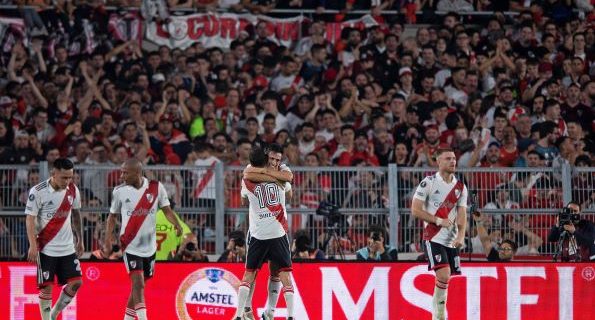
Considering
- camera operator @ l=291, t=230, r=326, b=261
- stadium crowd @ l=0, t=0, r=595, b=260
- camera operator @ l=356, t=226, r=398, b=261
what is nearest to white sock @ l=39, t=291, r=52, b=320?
camera operator @ l=291, t=230, r=326, b=261

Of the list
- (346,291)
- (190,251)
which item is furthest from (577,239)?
(190,251)

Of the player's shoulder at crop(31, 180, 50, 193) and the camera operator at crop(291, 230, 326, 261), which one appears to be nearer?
the player's shoulder at crop(31, 180, 50, 193)

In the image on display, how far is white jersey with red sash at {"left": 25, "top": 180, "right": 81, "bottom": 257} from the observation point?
1639cm

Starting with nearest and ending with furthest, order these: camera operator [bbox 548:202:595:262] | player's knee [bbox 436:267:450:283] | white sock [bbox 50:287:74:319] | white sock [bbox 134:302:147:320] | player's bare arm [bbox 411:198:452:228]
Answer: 1. white sock [bbox 134:302:147:320]
2. player's bare arm [bbox 411:198:452:228]
3. player's knee [bbox 436:267:450:283]
4. white sock [bbox 50:287:74:319]
5. camera operator [bbox 548:202:595:262]

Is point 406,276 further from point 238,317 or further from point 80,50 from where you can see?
point 80,50

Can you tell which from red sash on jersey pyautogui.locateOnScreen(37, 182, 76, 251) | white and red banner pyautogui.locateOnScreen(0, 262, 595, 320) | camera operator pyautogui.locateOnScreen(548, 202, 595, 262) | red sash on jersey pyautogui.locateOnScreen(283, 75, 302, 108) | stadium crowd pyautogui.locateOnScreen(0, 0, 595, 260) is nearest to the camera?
red sash on jersey pyautogui.locateOnScreen(37, 182, 76, 251)

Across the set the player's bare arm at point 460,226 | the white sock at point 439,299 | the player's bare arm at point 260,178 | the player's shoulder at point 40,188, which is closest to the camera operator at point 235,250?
the player's bare arm at point 260,178

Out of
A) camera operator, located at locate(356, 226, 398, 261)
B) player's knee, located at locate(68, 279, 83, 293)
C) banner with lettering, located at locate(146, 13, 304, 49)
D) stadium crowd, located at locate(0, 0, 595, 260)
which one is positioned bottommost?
player's knee, located at locate(68, 279, 83, 293)

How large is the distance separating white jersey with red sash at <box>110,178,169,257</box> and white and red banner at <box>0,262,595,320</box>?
5.72ft

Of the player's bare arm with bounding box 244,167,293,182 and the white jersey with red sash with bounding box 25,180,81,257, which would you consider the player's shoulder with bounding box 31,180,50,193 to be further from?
the player's bare arm with bounding box 244,167,293,182

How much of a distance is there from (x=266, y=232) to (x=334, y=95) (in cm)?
785

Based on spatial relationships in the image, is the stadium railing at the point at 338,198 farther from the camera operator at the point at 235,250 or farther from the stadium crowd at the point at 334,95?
the camera operator at the point at 235,250

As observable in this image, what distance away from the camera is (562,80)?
2398 centimetres

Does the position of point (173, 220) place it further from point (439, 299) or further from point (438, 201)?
point (439, 299)
